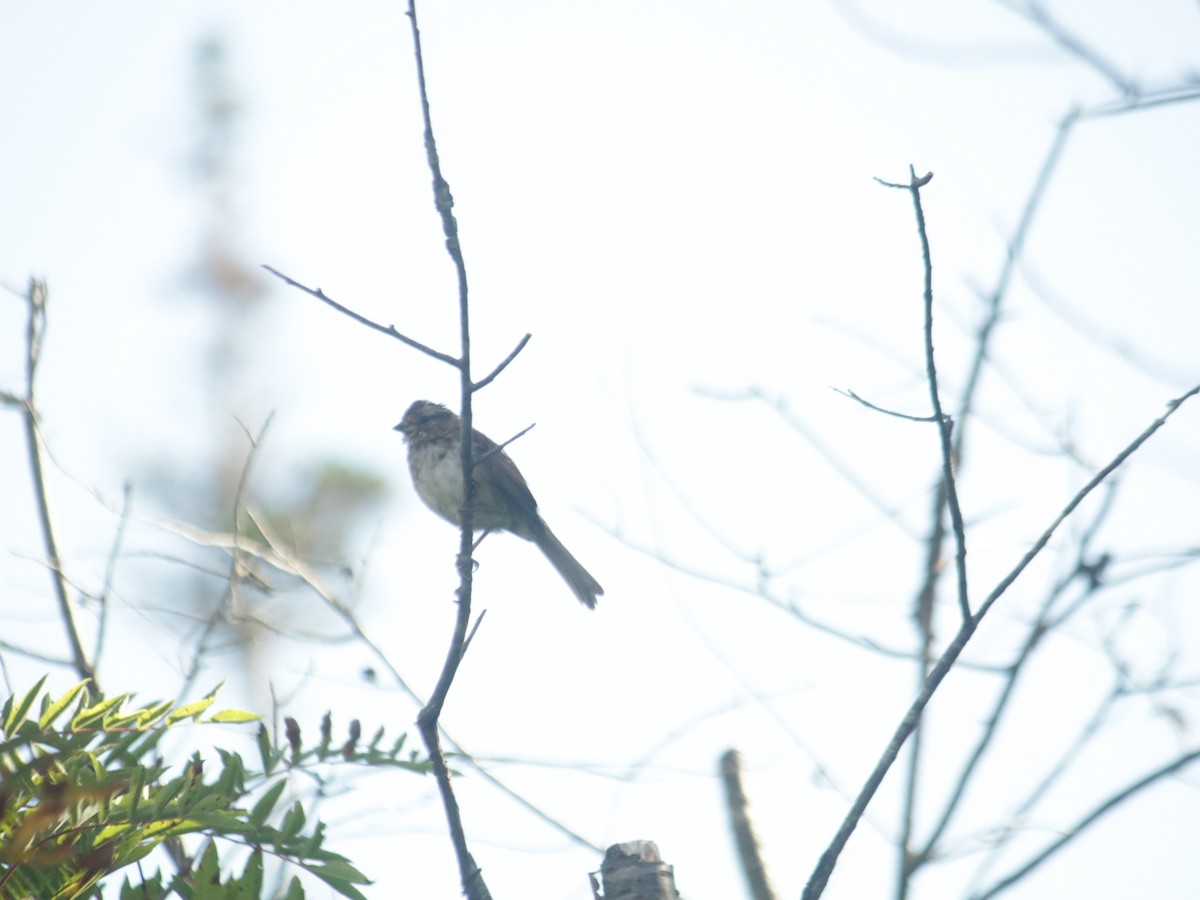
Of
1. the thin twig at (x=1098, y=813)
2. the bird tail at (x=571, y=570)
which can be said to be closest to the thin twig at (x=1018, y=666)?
the thin twig at (x=1098, y=813)

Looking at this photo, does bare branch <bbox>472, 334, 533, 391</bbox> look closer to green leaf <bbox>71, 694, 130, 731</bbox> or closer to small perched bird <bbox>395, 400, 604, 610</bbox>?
green leaf <bbox>71, 694, 130, 731</bbox>

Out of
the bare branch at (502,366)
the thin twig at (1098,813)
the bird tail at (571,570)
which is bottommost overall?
the thin twig at (1098,813)

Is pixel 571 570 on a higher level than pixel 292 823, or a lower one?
higher

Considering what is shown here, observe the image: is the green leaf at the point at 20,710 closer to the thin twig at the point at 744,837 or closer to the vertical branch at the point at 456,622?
the vertical branch at the point at 456,622

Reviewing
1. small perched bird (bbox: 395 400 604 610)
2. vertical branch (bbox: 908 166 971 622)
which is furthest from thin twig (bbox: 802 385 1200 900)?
small perched bird (bbox: 395 400 604 610)

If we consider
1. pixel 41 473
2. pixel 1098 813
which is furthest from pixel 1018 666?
pixel 41 473

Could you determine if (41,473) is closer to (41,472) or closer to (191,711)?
(41,472)

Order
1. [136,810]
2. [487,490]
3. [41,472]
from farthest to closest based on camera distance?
[487,490], [41,472], [136,810]

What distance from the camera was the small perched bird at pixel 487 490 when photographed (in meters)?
5.83

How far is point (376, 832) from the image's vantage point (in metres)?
4.18

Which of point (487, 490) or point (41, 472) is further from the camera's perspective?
point (487, 490)

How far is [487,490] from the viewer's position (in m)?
6.03

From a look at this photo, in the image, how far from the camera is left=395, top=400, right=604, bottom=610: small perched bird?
5.83 meters

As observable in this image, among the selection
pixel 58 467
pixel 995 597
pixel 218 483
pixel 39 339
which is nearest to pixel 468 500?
pixel 995 597
